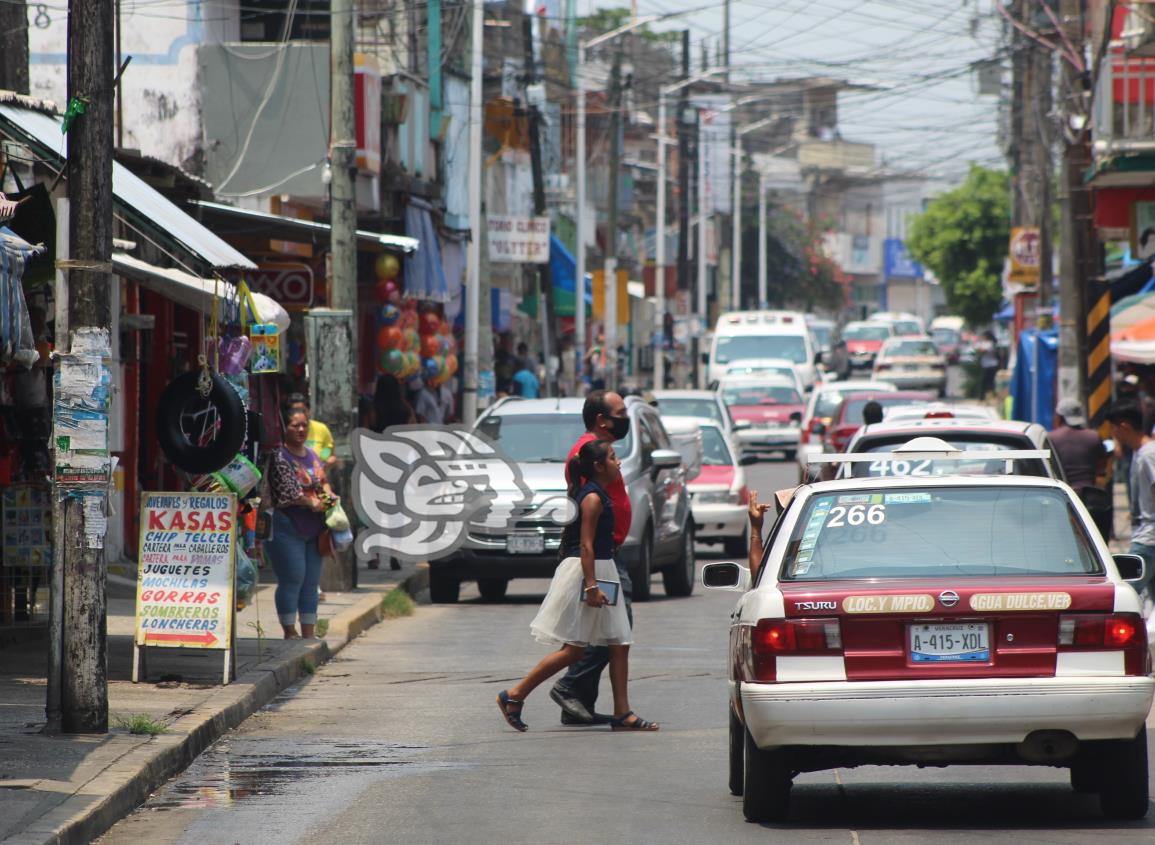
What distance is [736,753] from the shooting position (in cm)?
905

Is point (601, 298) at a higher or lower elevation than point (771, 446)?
higher

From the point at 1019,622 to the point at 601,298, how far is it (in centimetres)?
4457

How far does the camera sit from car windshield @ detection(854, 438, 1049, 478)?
12.3 m

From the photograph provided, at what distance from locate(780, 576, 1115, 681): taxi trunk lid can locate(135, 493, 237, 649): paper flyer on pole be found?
543 centimetres

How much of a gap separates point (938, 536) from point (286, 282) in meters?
14.7

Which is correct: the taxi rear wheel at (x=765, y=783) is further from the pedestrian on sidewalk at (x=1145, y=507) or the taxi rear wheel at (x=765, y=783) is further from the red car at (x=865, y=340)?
the red car at (x=865, y=340)

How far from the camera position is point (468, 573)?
61.8ft

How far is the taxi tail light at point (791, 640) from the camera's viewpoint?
809 cm

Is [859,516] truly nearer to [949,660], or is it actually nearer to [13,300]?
[949,660]

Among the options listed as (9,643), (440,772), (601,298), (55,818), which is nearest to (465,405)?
(9,643)

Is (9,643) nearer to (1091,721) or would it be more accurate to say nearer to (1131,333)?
(1091,721)

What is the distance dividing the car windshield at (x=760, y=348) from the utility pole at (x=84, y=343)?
43.5 m

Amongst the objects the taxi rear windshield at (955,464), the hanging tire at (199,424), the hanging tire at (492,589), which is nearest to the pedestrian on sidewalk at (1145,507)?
the taxi rear windshield at (955,464)

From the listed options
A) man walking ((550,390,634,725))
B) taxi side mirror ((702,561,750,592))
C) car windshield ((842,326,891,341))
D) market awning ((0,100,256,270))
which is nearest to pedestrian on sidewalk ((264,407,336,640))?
market awning ((0,100,256,270))
